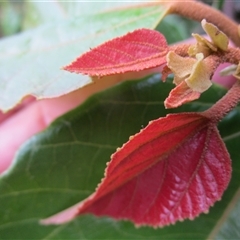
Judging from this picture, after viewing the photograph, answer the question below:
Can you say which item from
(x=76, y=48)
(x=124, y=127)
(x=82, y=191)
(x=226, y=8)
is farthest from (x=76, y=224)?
(x=226, y=8)

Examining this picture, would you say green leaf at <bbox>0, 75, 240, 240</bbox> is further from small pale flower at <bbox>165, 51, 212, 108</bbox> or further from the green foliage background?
small pale flower at <bbox>165, 51, 212, 108</bbox>

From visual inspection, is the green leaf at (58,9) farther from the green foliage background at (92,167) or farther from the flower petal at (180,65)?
the flower petal at (180,65)

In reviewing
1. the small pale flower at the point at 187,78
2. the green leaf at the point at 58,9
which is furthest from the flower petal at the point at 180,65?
the green leaf at the point at 58,9

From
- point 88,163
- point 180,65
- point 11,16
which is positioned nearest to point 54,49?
point 88,163

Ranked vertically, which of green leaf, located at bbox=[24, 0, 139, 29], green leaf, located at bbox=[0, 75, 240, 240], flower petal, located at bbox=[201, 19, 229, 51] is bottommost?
green leaf, located at bbox=[0, 75, 240, 240]

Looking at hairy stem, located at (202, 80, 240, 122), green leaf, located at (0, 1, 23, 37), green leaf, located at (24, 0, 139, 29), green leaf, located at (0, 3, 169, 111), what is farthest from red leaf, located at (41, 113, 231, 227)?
green leaf, located at (0, 1, 23, 37)

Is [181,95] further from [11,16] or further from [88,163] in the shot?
[11,16]

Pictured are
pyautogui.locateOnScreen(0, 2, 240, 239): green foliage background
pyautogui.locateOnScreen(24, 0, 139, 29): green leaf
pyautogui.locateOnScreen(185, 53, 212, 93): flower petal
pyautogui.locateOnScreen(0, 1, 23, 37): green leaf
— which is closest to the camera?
pyautogui.locateOnScreen(185, 53, 212, 93): flower petal
